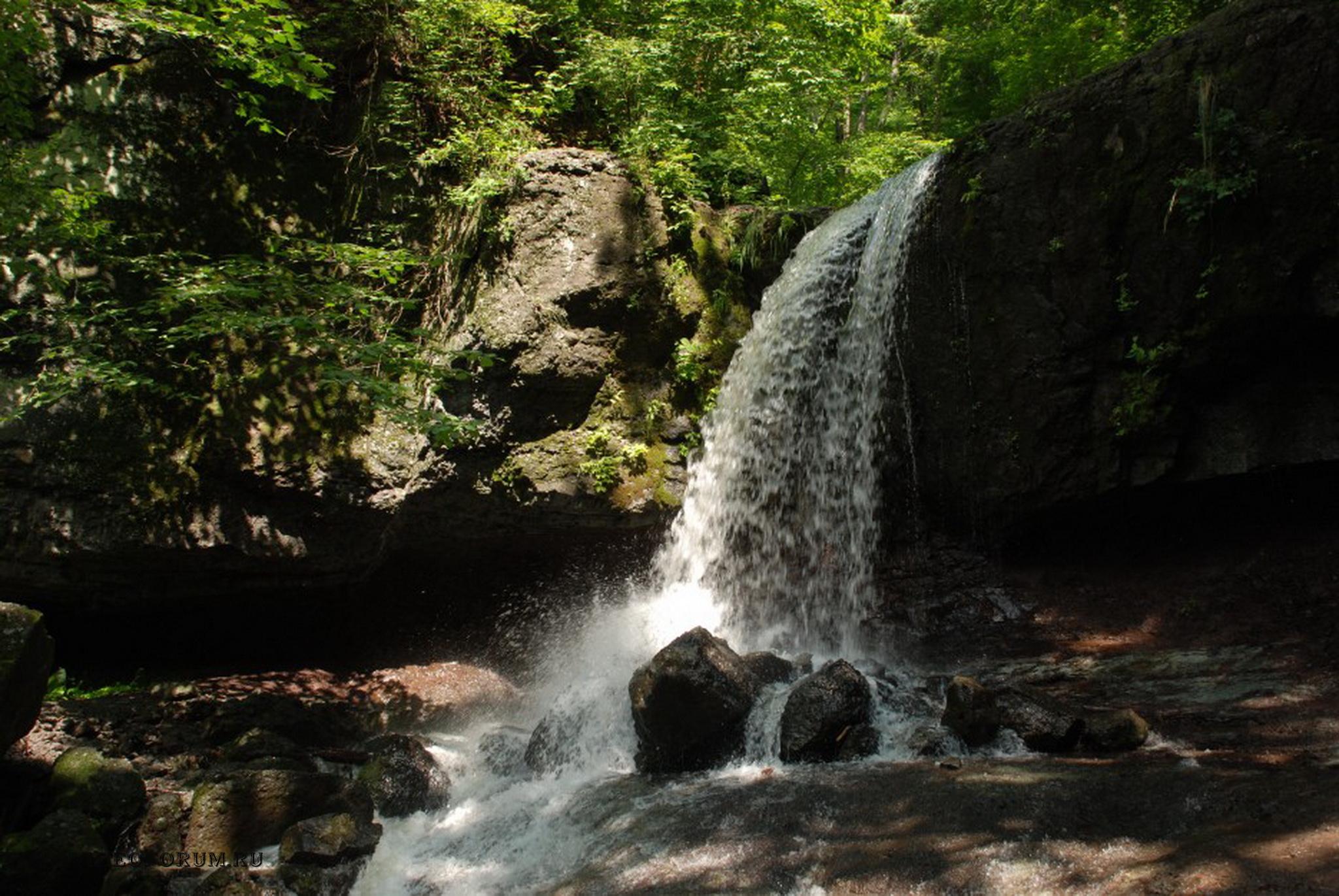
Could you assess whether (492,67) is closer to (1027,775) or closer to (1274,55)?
(1274,55)

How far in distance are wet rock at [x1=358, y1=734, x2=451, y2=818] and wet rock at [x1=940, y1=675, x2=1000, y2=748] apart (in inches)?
151

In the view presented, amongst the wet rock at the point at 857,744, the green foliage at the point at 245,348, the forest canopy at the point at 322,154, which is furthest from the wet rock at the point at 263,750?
the wet rock at the point at 857,744

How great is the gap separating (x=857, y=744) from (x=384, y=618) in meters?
5.84

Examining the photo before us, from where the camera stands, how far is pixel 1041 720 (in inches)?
196

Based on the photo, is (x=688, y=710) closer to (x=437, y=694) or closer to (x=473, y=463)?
(x=473, y=463)

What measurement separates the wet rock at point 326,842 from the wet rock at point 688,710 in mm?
1977

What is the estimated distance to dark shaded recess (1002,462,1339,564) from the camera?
21.2 feet

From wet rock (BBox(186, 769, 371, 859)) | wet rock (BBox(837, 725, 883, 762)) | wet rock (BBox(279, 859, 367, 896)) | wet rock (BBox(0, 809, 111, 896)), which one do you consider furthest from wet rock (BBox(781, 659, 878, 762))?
wet rock (BBox(0, 809, 111, 896))

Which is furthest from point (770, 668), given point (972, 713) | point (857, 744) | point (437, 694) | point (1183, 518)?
point (437, 694)

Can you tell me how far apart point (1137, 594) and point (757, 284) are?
5236mm

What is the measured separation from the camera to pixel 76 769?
5.57 m

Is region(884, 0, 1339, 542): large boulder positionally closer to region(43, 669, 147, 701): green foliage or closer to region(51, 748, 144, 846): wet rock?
region(51, 748, 144, 846): wet rock

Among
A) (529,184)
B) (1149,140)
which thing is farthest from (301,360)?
(1149,140)

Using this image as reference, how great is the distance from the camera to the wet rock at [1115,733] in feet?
15.7
